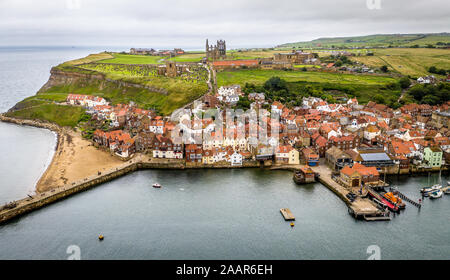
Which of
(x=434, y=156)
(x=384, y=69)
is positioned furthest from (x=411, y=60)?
(x=434, y=156)

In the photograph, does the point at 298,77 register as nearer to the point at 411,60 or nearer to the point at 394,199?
the point at 411,60

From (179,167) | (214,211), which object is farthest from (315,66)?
(214,211)

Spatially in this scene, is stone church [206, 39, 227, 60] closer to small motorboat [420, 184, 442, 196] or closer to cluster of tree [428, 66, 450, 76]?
cluster of tree [428, 66, 450, 76]

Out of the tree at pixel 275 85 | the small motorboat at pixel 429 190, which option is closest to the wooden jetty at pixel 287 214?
the small motorboat at pixel 429 190

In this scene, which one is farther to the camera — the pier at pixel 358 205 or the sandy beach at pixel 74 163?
the sandy beach at pixel 74 163

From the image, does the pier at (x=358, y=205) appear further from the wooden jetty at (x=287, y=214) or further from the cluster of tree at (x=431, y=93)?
the cluster of tree at (x=431, y=93)
